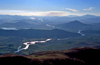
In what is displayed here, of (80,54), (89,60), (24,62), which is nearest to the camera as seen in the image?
(24,62)

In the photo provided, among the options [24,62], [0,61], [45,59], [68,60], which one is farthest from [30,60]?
[68,60]

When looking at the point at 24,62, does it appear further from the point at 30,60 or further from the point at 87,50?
the point at 87,50

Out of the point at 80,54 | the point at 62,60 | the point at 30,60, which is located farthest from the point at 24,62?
the point at 80,54

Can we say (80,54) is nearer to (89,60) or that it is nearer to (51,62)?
(89,60)

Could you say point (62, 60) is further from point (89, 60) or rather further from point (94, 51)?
point (94, 51)

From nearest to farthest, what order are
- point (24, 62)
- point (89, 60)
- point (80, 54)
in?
point (24, 62) < point (89, 60) < point (80, 54)

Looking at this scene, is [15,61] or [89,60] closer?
[15,61]

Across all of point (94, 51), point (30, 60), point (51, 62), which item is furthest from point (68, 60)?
point (94, 51)

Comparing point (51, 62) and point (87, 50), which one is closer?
point (51, 62)
